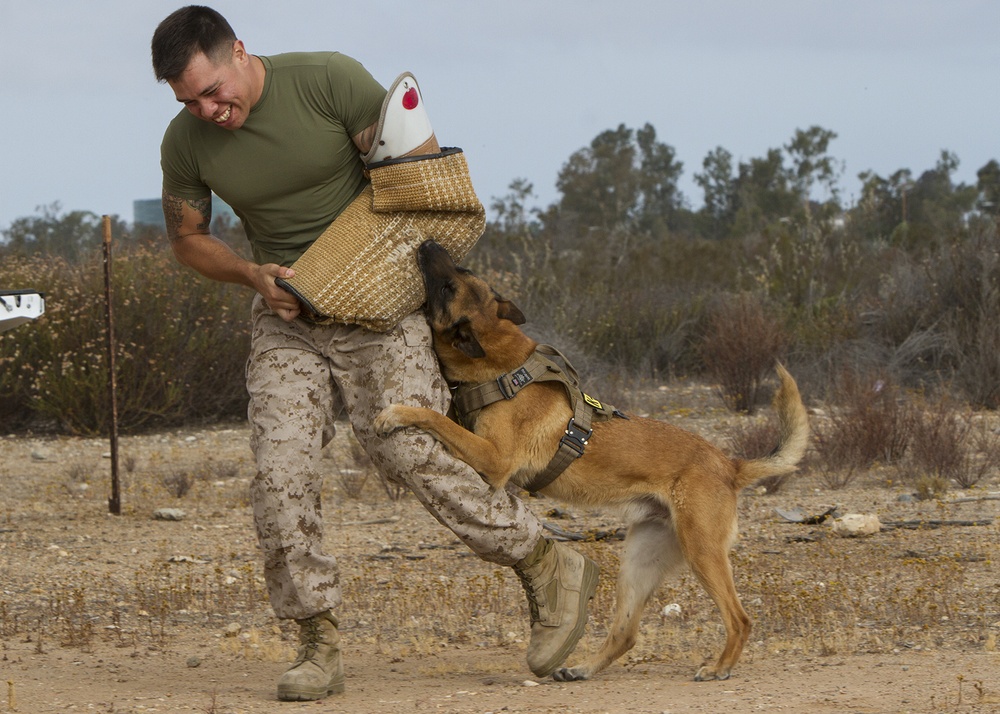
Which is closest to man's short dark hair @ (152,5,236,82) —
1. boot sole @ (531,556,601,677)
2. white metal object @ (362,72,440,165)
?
white metal object @ (362,72,440,165)

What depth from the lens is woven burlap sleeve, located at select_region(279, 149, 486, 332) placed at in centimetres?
403

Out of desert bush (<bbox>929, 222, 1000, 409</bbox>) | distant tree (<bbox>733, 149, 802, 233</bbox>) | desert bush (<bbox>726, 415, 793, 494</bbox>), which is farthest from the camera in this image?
distant tree (<bbox>733, 149, 802, 233</bbox>)

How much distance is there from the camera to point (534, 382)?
4438 mm

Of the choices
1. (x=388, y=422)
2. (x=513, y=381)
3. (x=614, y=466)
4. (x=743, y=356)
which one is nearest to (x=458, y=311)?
(x=513, y=381)

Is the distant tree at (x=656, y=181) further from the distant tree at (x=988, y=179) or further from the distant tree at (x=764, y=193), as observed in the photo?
the distant tree at (x=988, y=179)

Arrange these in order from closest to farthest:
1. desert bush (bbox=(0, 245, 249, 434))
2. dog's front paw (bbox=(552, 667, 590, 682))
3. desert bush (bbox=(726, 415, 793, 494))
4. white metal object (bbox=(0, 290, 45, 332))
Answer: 1. dog's front paw (bbox=(552, 667, 590, 682))
2. white metal object (bbox=(0, 290, 45, 332))
3. desert bush (bbox=(726, 415, 793, 494))
4. desert bush (bbox=(0, 245, 249, 434))

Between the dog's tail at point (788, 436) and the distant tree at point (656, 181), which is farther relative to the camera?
the distant tree at point (656, 181)

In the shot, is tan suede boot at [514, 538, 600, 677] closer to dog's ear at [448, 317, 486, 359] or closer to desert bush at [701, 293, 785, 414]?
dog's ear at [448, 317, 486, 359]

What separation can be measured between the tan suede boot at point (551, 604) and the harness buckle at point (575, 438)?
0.37m

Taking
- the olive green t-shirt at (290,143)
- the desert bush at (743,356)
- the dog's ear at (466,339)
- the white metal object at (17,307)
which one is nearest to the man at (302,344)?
the olive green t-shirt at (290,143)

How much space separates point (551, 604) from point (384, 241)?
4.82ft

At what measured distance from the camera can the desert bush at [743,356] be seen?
1165 cm

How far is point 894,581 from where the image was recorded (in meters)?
5.76

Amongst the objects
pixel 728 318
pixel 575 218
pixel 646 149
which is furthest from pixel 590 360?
pixel 646 149
